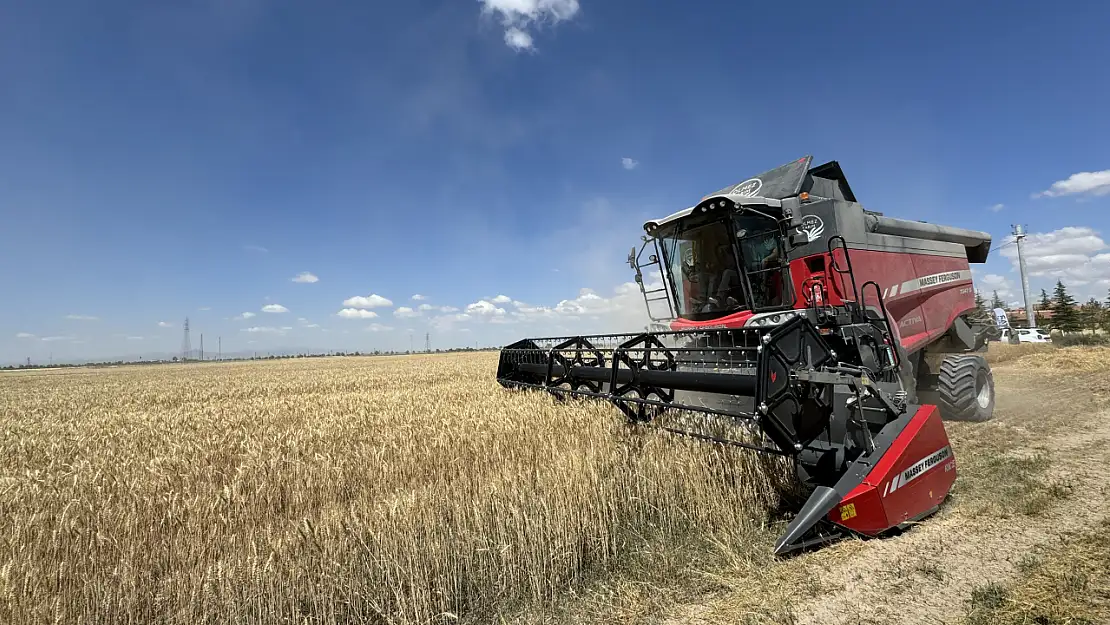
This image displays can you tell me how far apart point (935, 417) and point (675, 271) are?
3.78 m

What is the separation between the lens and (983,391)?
6453mm

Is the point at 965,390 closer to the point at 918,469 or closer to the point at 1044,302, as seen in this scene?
the point at 918,469

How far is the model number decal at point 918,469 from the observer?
9.67 feet

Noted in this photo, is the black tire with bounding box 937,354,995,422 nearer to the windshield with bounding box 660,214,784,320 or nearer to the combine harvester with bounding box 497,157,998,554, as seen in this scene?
the combine harvester with bounding box 497,157,998,554

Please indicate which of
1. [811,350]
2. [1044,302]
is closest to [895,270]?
[811,350]

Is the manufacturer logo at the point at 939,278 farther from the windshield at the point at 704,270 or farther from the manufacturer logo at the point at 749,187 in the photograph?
the windshield at the point at 704,270

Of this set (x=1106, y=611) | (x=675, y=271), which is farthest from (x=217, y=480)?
(x=675, y=271)

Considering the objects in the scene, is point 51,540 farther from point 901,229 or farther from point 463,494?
point 901,229

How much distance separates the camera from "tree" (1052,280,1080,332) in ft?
114

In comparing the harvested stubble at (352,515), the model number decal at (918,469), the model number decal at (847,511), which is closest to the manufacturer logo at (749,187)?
the harvested stubble at (352,515)

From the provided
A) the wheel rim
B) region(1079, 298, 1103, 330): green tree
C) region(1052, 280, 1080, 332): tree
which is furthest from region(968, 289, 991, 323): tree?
region(1052, 280, 1080, 332): tree

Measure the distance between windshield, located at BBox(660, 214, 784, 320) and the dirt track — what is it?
2504 millimetres

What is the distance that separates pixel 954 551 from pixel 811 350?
1360 millimetres

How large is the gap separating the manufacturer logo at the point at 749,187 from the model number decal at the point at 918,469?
14.2 ft
